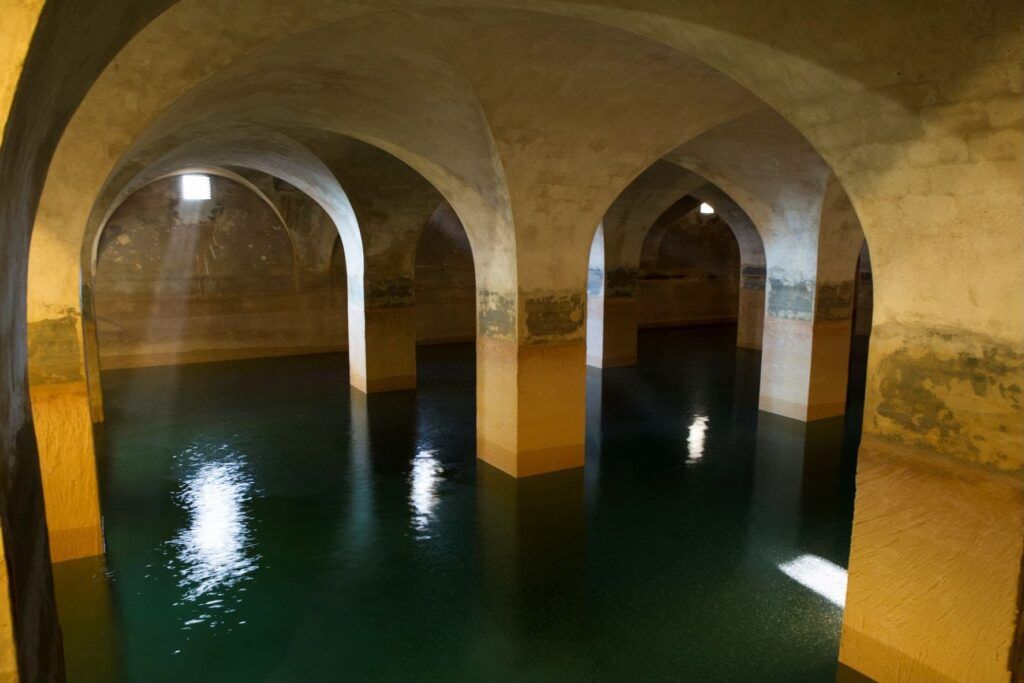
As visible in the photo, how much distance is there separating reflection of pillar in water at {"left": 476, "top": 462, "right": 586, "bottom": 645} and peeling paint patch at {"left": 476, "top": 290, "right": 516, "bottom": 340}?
1.51 metres

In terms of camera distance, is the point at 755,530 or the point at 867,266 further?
the point at 867,266

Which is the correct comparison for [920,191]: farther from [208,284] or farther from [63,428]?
[208,284]

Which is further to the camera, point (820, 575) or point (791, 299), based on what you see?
point (791, 299)

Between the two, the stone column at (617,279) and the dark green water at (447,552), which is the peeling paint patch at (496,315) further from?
the stone column at (617,279)

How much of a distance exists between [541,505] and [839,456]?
3.89m

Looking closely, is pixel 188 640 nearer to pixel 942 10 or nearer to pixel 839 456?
pixel 942 10

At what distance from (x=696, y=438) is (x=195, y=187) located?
1102cm

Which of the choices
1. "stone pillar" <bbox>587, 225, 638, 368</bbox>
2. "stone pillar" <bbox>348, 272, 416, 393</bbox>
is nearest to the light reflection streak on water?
"stone pillar" <bbox>348, 272, 416, 393</bbox>

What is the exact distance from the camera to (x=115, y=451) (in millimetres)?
8781

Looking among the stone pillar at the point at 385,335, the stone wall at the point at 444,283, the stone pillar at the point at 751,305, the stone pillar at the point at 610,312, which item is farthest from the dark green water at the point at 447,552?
the stone wall at the point at 444,283

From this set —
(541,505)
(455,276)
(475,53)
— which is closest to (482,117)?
(475,53)

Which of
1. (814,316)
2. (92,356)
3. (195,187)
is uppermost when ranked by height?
(195,187)

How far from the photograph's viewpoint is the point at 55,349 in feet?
17.7

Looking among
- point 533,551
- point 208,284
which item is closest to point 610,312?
point 208,284
